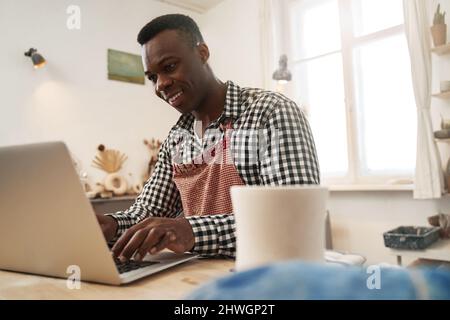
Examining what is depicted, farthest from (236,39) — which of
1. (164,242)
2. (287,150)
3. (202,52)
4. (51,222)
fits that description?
(51,222)

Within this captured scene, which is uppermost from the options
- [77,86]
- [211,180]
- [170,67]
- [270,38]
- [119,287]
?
[270,38]

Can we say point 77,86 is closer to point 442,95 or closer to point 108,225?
point 108,225

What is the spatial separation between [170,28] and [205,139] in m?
0.39

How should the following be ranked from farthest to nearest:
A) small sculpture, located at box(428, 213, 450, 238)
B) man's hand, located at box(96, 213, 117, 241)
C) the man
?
small sculpture, located at box(428, 213, 450, 238) → the man → man's hand, located at box(96, 213, 117, 241)

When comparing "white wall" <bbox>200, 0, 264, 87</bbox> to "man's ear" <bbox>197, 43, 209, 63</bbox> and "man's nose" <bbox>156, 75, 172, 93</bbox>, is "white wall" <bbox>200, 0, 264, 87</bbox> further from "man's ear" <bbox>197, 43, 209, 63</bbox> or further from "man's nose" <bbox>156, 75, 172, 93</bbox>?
"man's nose" <bbox>156, 75, 172, 93</bbox>

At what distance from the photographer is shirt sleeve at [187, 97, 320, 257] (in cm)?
78

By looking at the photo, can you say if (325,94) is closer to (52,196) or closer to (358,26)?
(358,26)

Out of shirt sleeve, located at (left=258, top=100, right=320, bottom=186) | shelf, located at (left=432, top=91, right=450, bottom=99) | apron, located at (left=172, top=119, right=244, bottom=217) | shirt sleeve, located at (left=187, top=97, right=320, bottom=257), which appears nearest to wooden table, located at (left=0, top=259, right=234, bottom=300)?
shirt sleeve, located at (left=187, top=97, right=320, bottom=257)

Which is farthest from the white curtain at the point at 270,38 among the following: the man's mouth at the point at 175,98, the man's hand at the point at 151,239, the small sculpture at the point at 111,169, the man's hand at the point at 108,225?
the man's hand at the point at 151,239

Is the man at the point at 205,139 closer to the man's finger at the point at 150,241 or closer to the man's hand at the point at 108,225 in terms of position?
the man's hand at the point at 108,225

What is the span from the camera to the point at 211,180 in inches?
46.8

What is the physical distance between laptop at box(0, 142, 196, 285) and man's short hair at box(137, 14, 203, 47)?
0.78 m

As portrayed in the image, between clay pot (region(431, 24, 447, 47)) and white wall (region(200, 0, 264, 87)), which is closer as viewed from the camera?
clay pot (region(431, 24, 447, 47))

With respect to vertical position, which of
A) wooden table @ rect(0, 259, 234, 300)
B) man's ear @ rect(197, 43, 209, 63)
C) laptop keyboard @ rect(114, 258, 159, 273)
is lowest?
wooden table @ rect(0, 259, 234, 300)
